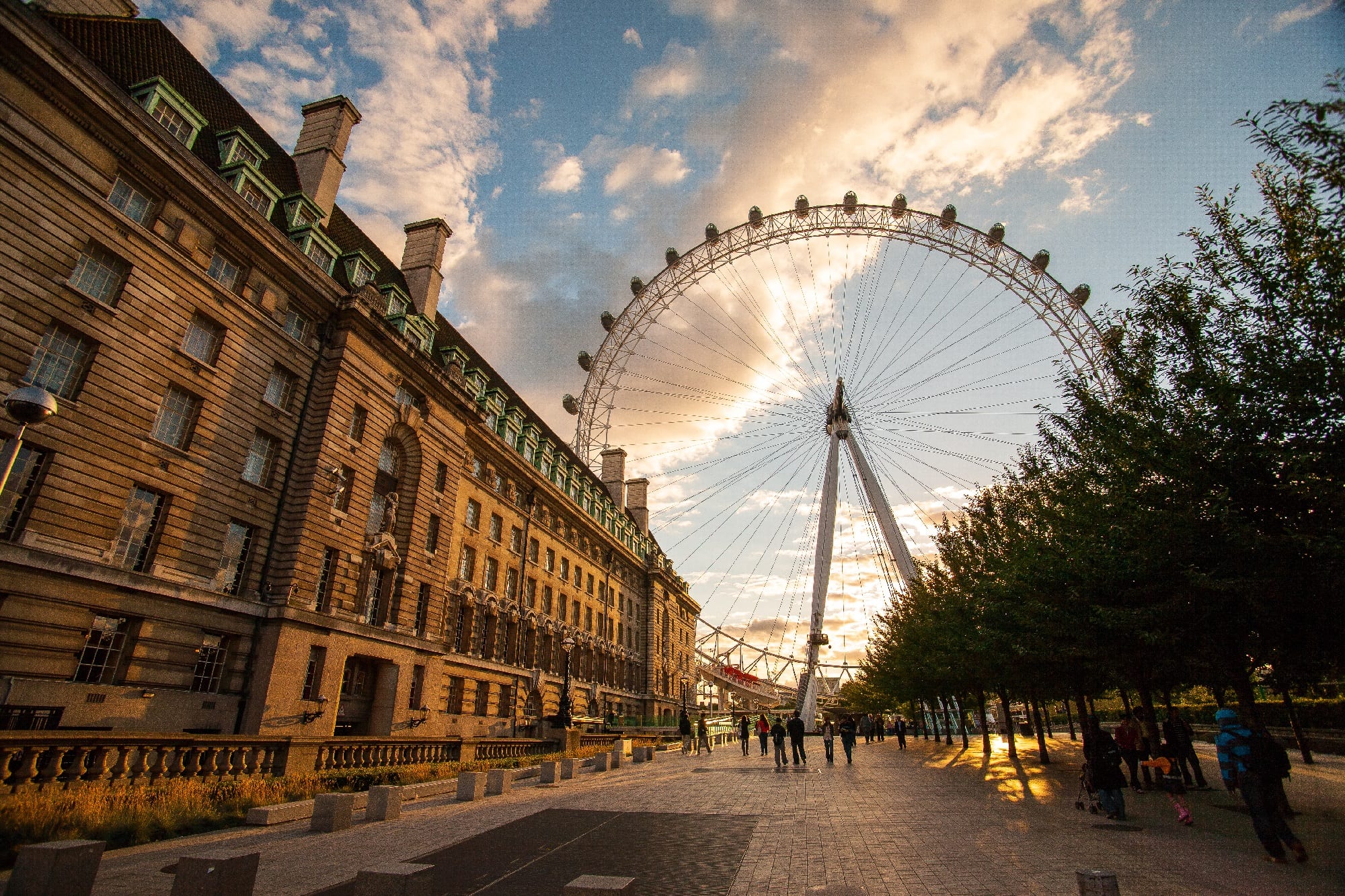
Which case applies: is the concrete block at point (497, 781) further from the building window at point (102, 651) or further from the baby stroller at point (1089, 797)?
the baby stroller at point (1089, 797)

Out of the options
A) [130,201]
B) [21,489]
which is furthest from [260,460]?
[130,201]

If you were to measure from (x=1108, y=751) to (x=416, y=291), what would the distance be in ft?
119

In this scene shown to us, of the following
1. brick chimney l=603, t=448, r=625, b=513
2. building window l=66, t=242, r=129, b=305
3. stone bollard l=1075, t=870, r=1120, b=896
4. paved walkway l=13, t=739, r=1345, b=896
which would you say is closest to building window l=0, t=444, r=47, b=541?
building window l=66, t=242, r=129, b=305

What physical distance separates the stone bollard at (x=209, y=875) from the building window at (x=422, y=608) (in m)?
26.2

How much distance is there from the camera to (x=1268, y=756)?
34.3 ft

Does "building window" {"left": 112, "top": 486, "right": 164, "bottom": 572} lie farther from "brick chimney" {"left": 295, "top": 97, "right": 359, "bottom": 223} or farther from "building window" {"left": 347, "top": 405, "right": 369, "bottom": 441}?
"brick chimney" {"left": 295, "top": 97, "right": 359, "bottom": 223}

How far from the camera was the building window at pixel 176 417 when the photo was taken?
21062 mm

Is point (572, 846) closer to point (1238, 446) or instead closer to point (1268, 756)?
point (1268, 756)

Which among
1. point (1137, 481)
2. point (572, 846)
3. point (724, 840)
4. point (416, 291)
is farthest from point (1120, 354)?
point (416, 291)

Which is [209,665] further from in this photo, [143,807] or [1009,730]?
[1009,730]

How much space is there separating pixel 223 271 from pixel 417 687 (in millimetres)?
19486

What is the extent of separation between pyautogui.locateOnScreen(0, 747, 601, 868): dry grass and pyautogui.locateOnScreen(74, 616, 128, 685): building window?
22.0 ft

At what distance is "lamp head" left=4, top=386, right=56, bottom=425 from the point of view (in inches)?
380

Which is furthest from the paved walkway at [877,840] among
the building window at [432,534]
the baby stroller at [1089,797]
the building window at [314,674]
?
the building window at [432,534]
